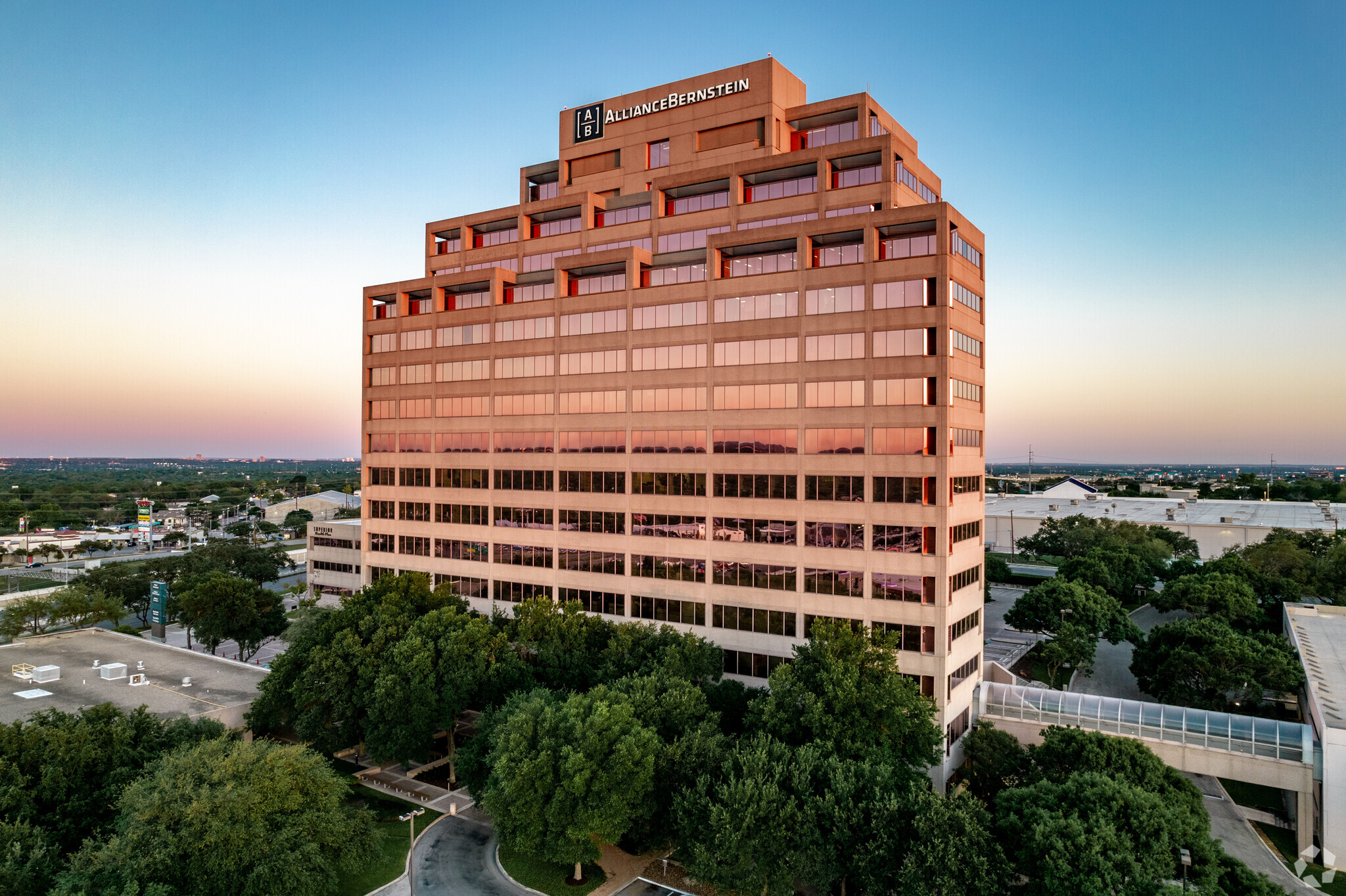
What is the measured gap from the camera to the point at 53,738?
42.7 m

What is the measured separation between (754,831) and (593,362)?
1808 inches

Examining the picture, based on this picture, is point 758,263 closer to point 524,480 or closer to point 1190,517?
point 524,480

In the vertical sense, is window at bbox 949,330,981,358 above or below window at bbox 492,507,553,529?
above

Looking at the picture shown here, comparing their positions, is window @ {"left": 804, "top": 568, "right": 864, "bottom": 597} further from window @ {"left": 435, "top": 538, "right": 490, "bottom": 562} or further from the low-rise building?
the low-rise building

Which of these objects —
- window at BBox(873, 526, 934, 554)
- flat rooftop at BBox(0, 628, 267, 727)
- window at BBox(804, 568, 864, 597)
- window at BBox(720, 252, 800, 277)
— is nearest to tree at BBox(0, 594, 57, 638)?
flat rooftop at BBox(0, 628, 267, 727)

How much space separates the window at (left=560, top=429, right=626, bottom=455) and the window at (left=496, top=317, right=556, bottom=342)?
35.3 ft

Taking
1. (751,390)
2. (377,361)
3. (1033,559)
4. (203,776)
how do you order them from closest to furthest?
1. (203,776)
2. (751,390)
3. (377,361)
4. (1033,559)

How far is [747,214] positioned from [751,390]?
1689cm

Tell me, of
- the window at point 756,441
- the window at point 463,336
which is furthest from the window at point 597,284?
the window at point 756,441

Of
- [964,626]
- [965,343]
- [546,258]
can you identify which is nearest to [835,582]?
[964,626]

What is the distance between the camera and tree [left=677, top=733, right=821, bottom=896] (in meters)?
37.7

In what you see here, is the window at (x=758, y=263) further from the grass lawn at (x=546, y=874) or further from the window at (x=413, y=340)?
the grass lawn at (x=546, y=874)

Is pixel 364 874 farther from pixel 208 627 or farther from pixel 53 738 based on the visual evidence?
pixel 208 627

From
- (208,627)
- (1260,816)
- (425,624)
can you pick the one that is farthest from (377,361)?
(1260,816)
